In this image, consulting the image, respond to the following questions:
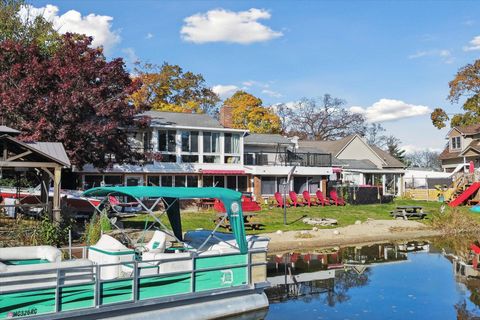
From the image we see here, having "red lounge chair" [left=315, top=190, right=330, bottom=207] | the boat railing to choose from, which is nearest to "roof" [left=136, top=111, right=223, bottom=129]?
"red lounge chair" [left=315, top=190, right=330, bottom=207]

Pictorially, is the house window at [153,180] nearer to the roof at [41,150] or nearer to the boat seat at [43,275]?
the roof at [41,150]

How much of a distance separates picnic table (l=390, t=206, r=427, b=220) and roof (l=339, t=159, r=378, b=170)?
56.2 ft

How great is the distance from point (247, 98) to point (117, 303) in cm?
5619

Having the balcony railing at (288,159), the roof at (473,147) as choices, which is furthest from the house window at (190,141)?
the roof at (473,147)

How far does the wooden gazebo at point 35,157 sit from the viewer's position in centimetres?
1841

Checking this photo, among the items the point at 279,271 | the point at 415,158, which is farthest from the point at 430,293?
the point at 415,158

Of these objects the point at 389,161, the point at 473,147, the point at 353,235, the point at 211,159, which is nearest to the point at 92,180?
the point at 211,159

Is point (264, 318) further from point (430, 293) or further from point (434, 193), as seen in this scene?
point (434, 193)

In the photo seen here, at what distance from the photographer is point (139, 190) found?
12.3 metres

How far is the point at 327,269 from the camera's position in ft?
65.6

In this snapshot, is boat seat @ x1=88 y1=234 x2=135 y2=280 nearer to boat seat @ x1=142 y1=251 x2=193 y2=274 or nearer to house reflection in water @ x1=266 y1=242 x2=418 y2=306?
boat seat @ x1=142 y1=251 x2=193 y2=274

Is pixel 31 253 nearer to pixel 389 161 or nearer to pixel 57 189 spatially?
pixel 57 189

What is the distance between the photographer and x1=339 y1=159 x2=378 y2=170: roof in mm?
54513

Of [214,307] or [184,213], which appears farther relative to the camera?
[184,213]
